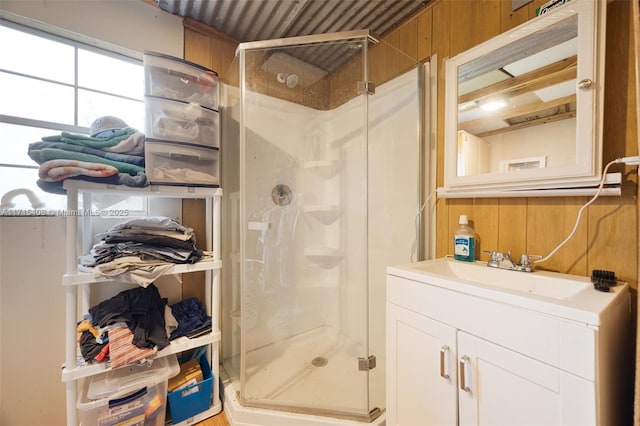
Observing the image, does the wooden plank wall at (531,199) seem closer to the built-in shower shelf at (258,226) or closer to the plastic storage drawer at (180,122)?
the plastic storage drawer at (180,122)

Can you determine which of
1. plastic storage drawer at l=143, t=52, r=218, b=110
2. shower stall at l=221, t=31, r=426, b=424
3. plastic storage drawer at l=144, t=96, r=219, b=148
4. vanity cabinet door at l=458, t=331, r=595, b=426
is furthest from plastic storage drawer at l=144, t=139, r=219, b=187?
vanity cabinet door at l=458, t=331, r=595, b=426

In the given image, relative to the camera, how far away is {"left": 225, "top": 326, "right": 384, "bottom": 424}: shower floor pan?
1253 millimetres

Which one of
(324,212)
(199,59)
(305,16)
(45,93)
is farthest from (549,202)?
(45,93)

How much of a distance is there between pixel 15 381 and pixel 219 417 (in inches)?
36.7

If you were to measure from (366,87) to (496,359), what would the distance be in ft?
4.43

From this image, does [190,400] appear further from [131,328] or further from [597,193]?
[597,193]

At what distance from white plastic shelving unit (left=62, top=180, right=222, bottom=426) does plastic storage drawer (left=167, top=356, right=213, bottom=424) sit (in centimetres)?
3

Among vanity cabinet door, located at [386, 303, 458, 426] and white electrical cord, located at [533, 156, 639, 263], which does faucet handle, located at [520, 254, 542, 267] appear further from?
vanity cabinet door, located at [386, 303, 458, 426]

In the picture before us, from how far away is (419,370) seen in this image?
3.06ft

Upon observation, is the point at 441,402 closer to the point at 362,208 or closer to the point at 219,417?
the point at 362,208

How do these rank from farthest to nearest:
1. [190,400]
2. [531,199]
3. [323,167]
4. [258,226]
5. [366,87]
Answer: [323,167]
[258,226]
[366,87]
[190,400]
[531,199]

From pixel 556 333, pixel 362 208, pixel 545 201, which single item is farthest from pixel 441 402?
pixel 362 208

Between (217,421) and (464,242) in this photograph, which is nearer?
(464,242)

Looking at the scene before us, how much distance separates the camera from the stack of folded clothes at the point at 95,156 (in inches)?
37.8
